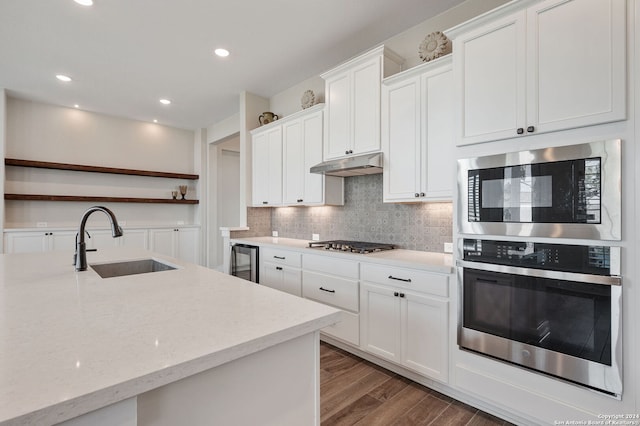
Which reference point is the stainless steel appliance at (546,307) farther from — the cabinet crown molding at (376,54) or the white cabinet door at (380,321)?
the cabinet crown molding at (376,54)

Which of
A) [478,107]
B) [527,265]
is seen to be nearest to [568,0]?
[478,107]

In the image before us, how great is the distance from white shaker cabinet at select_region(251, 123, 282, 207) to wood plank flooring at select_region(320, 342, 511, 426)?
2.26m

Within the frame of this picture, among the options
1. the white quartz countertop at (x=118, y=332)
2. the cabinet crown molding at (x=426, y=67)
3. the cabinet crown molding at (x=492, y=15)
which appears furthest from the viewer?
the cabinet crown molding at (x=426, y=67)

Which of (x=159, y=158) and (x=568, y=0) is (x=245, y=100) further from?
(x=568, y=0)

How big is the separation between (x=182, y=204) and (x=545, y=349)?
619 cm

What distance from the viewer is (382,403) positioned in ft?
6.75

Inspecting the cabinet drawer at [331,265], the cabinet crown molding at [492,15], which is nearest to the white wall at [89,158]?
the cabinet drawer at [331,265]

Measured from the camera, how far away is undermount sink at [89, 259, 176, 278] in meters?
2.05

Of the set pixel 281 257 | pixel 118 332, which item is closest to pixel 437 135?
pixel 281 257

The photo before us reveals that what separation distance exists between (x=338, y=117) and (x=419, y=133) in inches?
38.1

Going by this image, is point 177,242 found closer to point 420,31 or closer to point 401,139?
point 401,139

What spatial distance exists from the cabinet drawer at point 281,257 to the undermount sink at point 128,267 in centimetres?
134

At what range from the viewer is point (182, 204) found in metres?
6.29

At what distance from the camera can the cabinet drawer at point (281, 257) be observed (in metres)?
3.21
